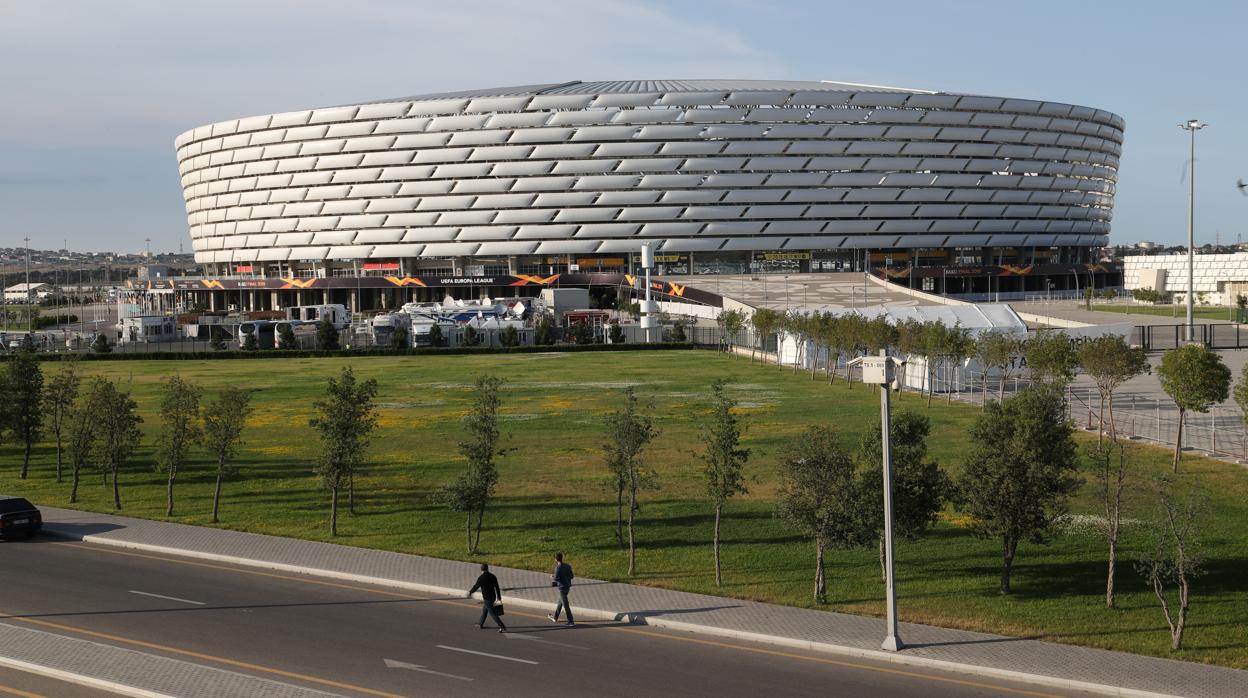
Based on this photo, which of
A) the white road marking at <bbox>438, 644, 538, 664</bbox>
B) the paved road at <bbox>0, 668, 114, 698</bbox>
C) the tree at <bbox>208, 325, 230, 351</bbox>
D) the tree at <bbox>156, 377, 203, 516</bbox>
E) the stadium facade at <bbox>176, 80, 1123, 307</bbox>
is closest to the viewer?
the paved road at <bbox>0, 668, 114, 698</bbox>

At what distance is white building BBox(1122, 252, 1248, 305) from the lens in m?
116

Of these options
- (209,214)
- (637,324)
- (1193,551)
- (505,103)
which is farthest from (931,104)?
(1193,551)

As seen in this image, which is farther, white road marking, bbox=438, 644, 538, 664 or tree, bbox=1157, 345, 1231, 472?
tree, bbox=1157, 345, 1231, 472

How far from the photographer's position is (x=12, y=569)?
2397 cm

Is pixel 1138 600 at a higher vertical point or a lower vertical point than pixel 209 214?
lower

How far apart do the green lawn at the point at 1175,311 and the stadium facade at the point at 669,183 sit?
32891 mm

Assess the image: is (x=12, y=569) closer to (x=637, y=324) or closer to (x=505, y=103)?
(x=637, y=324)

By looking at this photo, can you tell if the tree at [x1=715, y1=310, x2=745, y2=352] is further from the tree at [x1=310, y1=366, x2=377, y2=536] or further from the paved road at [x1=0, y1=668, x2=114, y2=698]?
the paved road at [x1=0, y1=668, x2=114, y2=698]

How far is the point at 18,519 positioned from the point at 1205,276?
124 metres

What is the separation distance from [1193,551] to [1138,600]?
1.84 m

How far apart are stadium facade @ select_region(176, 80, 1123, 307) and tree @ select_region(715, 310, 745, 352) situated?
190 ft

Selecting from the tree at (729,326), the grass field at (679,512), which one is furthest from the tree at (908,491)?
the tree at (729,326)

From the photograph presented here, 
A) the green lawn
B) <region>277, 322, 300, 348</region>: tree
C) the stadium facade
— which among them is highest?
the stadium facade

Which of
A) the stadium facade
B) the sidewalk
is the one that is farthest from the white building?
the sidewalk
